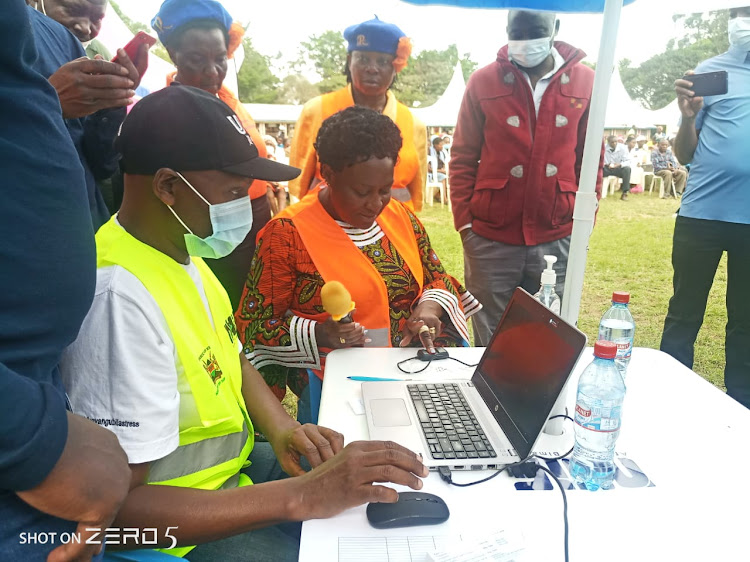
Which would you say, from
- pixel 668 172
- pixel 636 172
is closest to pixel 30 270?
pixel 668 172

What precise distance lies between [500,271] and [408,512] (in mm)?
2169

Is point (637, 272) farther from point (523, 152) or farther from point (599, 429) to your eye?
point (599, 429)

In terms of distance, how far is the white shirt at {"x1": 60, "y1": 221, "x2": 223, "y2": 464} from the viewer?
100cm

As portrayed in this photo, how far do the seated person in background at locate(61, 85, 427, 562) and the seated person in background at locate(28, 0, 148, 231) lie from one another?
178 millimetres

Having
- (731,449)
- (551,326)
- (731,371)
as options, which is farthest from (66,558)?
(731,371)

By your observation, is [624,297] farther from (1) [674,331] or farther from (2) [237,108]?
(2) [237,108]

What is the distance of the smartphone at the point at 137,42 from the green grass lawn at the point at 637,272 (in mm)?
3814

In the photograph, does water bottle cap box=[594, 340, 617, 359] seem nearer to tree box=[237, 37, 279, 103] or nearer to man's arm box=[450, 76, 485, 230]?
man's arm box=[450, 76, 485, 230]

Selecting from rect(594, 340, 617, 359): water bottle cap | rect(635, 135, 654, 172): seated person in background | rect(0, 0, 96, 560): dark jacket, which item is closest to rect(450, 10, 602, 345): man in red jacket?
rect(594, 340, 617, 359): water bottle cap

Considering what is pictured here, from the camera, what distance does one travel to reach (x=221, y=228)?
52.5 inches

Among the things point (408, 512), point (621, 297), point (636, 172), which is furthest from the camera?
point (636, 172)

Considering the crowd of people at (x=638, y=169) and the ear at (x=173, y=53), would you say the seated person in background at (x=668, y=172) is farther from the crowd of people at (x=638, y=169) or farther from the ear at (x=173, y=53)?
the ear at (x=173, y=53)

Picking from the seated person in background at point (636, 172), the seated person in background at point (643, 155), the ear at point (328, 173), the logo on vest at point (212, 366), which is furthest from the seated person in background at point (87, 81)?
the seated person in background at point (643, 155)

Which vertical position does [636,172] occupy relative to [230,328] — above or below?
below
